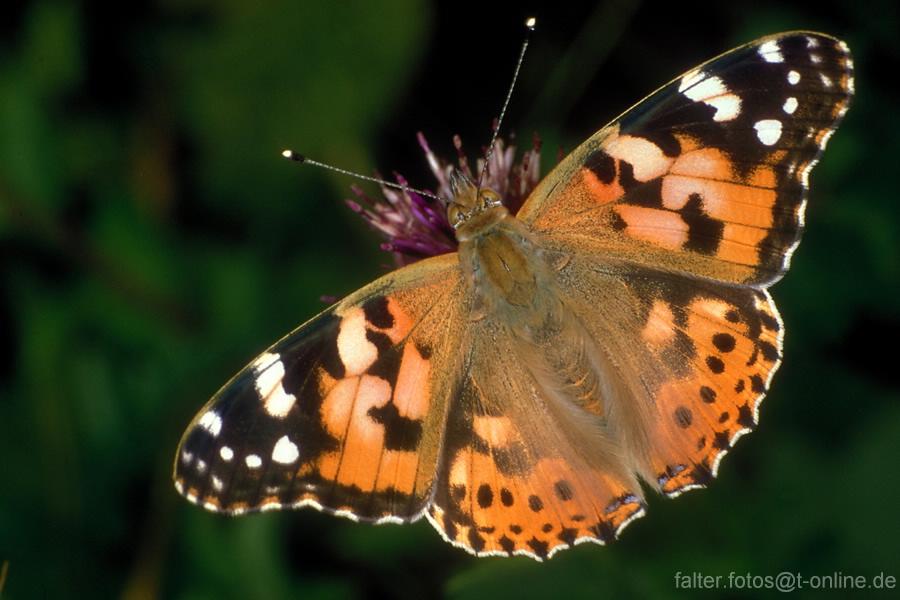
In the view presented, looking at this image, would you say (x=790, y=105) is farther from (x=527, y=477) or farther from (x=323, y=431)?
(x=323, y=431)

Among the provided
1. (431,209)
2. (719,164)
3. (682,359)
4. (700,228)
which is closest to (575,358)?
(682,359)

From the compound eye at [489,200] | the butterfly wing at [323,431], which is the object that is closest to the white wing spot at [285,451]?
the butterfly wing at [323,431]

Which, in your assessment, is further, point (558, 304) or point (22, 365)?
point (22, 365)

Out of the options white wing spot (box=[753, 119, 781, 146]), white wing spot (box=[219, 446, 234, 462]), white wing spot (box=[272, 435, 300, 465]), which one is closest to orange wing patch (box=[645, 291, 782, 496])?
white wing spot (box=[753, 119, 781, 146])

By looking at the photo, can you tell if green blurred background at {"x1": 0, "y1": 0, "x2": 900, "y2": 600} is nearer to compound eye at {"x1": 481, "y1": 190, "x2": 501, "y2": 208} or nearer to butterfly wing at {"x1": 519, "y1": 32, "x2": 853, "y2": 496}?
butterfly wing at {"x1": 519, "y1": 32, "x2": 853, "y2": 496}

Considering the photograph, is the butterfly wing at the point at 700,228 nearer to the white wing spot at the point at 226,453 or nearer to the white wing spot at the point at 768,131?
the white wing spot at the point at 768,131

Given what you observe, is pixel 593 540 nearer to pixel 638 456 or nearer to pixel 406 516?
pixel 638 456

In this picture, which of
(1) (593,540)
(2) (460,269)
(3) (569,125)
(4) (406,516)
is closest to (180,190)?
(3) (569,125)
